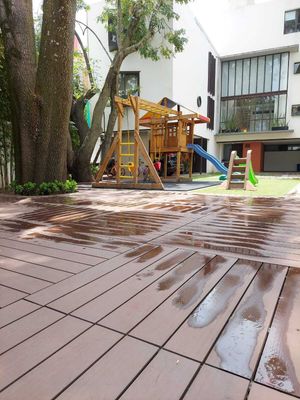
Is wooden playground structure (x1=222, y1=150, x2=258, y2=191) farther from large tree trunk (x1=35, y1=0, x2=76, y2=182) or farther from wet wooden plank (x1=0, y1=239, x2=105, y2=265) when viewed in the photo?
wet wooden plank (x1=0, y1=239, x2=105, y2=265)

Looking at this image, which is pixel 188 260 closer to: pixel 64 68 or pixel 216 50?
pixel 64 68

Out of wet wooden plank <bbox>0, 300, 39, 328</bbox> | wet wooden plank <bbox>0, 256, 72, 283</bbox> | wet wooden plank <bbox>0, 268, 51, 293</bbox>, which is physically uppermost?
wet wooden plank <bbox>0, 256, 72, 283</bbox>

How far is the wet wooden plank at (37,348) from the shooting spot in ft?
3.32

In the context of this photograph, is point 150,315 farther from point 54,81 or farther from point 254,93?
point 254,93

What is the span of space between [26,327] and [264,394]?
2.96 feet

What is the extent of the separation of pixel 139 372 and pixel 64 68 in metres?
5.59

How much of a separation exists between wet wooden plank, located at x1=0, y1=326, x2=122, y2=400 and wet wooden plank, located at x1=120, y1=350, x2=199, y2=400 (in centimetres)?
→ 18

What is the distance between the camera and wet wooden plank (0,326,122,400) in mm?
923

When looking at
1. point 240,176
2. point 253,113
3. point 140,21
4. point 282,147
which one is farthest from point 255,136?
point 240,176

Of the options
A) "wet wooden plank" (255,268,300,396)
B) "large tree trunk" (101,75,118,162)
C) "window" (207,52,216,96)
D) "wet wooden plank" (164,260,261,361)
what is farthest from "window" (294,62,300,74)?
"wet wooden plank" (255,268,300,396)

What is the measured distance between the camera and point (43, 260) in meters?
2.11

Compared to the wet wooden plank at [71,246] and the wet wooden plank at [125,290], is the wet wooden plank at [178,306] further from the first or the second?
the wet wooden plank at [71,246]

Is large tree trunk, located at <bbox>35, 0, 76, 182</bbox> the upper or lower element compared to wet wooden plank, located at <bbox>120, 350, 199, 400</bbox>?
upper

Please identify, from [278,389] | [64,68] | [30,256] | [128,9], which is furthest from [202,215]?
[128,9]
